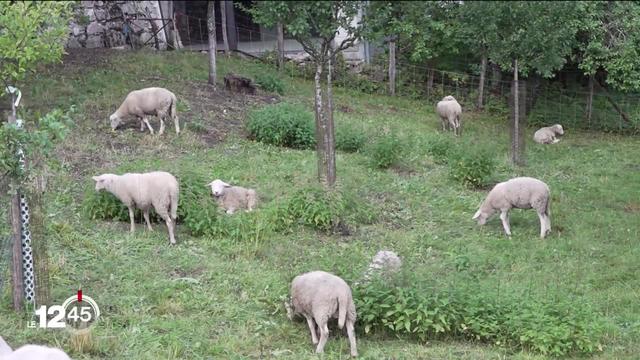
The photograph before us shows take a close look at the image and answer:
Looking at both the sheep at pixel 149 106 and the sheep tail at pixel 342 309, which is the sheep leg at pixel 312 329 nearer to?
the sheep tail at pixel 342 309

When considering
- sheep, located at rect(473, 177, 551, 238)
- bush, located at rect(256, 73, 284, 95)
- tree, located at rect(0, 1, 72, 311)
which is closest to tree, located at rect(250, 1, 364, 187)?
tree, located at rect(0, 1, 72, 311)

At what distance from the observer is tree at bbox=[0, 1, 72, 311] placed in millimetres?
6703

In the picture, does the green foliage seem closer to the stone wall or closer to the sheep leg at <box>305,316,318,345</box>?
the sheep leg at <box>305,316,318,345</box>

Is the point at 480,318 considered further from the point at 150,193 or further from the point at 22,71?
the point at 22,71

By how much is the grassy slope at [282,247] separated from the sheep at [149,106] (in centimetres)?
32

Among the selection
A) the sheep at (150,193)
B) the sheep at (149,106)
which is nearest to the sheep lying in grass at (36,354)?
the sheep at (150,193)

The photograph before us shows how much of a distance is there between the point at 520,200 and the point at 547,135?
7.30m

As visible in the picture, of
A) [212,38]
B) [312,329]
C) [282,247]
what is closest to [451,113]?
[212,38]

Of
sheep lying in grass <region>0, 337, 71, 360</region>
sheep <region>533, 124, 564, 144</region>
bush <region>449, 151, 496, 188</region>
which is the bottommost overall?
sheep <region>533, 124, 564, 144</region>

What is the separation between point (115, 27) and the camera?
21.4m

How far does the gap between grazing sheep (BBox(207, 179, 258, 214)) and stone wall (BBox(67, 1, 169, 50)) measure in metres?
10.4

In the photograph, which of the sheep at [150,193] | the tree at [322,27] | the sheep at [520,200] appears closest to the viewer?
the tree at [322,27]

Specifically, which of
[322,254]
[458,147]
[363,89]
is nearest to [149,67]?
[363,89]

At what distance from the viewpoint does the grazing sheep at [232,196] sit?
37.3 feet
